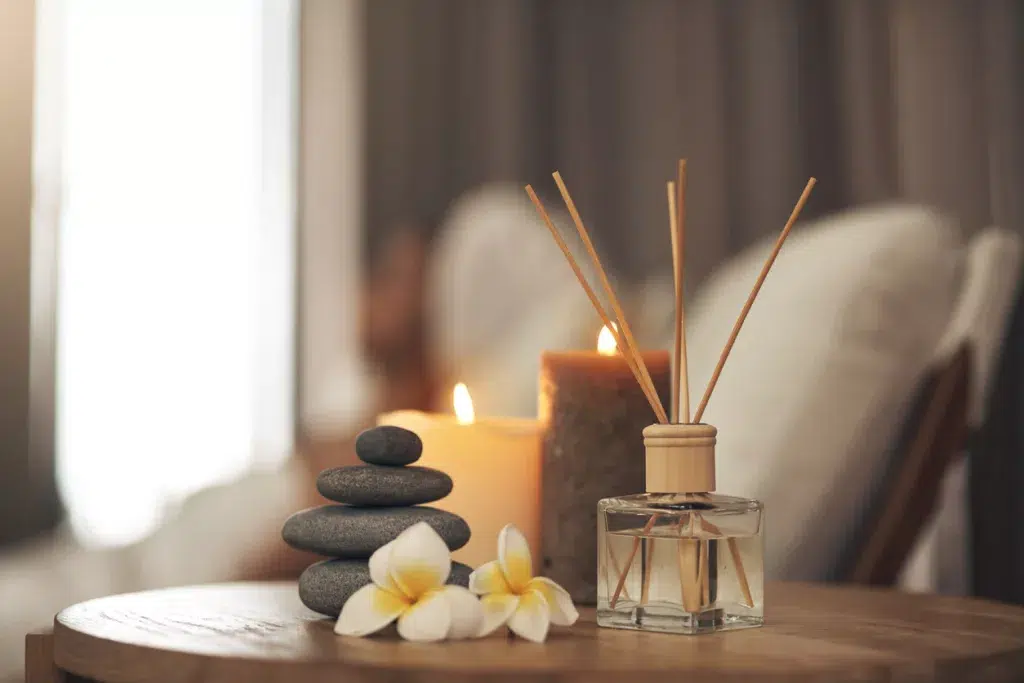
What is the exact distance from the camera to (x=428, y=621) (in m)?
0.61

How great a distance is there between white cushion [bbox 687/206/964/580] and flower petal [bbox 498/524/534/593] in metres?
0.57

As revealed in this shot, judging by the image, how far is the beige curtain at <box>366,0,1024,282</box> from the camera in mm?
1610

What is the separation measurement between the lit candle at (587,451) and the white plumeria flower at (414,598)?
0.18 m

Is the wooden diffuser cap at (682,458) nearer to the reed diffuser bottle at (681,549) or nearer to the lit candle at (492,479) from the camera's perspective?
the reed diffuser bottle at (681,549)

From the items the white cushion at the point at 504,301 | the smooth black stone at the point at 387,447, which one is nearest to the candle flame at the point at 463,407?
the smooth black stone at the point at 387,447

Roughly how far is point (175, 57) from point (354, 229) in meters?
0.50

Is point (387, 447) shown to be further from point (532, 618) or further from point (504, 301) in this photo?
point (504, 301)

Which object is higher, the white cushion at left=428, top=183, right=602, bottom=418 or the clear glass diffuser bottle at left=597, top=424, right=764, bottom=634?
the white cushion at left=428, top=183, right=602, bottom=418

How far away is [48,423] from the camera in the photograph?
88.1 inches

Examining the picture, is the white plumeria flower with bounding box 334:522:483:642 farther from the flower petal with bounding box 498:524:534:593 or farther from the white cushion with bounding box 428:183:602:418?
the white cushion with bounding box 428:183:602:418

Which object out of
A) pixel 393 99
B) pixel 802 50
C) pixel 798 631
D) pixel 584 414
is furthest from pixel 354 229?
pixel 798 631

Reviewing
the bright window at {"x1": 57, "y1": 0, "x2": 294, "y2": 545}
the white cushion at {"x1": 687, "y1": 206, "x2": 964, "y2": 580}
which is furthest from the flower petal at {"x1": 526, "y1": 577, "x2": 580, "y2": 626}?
the bright window at {"x1": 57, "y1": 0, "x2": 294, "y2": 545}

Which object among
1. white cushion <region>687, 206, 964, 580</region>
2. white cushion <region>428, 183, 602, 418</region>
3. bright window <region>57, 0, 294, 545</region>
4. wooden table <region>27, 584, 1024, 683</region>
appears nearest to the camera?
wooden table <region>27, 584, 1024, 683</region>

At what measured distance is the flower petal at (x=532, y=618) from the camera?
61 cm
